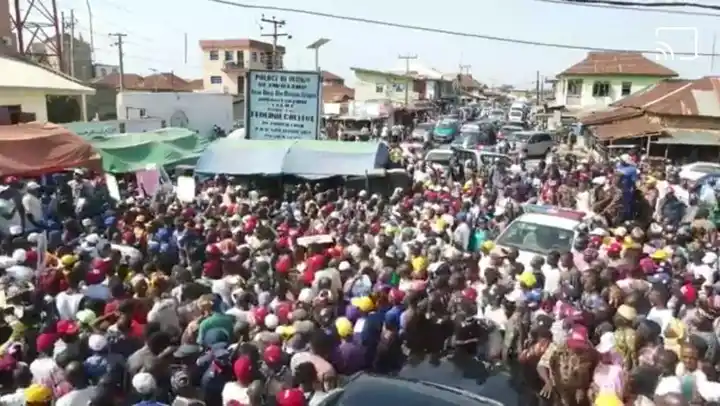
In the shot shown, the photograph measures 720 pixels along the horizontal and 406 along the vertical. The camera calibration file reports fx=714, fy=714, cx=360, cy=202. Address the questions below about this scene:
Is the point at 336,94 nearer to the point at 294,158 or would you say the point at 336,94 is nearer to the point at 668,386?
the point at 294,158

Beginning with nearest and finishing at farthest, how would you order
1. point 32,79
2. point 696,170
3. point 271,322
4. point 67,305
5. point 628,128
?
point 271,322
point 67,305
point 32,79
point 696,170
point 628,128

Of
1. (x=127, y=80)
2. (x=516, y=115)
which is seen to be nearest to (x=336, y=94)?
(x=516, y=115)

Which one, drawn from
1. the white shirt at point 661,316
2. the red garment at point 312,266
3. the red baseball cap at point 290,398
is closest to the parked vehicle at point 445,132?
the red garment at point 312,266

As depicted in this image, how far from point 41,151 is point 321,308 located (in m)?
10.1

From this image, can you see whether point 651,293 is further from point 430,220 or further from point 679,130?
point 679,130

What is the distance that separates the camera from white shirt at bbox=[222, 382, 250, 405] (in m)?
5.40

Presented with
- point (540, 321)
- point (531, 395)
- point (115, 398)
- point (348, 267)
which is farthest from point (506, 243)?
point (115, 398)

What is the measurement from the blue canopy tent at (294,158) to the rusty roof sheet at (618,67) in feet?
113

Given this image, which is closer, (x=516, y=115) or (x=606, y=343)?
(x=606, y=343)

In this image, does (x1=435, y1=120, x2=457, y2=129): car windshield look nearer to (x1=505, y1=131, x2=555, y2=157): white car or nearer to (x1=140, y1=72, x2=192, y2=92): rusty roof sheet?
(x1=505, y1=131, x2=555, y2=157): white car

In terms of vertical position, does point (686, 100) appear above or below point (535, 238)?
above

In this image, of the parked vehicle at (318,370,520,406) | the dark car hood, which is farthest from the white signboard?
the parked vehicle at (318,370,520,406)

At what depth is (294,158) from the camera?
58.5 ft

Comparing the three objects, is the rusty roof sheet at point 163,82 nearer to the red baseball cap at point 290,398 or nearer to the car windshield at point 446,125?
the car windshield at point 446,125
